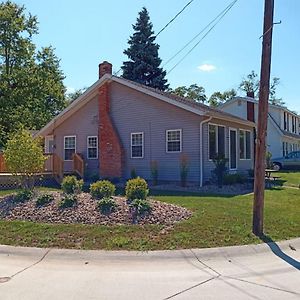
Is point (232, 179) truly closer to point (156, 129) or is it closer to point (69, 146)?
point (156, 129)

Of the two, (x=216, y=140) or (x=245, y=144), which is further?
(x=245, y=144)

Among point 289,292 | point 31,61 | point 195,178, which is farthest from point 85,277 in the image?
point 31,61

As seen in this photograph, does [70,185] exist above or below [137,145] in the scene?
below

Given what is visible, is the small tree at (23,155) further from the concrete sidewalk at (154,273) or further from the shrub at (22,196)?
the concrete sidewalk at (154,273)

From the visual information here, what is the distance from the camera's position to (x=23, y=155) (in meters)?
11.8

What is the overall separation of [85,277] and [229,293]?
218cm

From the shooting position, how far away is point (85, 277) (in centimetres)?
592

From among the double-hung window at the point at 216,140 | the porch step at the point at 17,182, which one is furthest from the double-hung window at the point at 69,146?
the double-hung window at the point at 216,140

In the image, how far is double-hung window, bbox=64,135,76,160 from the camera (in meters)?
22.3

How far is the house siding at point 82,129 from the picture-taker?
21.3 meters

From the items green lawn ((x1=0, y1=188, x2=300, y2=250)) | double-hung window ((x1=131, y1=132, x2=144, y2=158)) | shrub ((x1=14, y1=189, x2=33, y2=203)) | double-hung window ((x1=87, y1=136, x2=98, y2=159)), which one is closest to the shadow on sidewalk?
green lawn ((x1=0, y1=188, x2=300, y2=250))

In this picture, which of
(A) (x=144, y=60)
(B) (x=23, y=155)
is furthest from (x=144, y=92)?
(A) (x=144, y=60)

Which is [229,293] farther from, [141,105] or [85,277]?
[141,105]

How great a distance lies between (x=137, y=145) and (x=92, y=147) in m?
3.02
